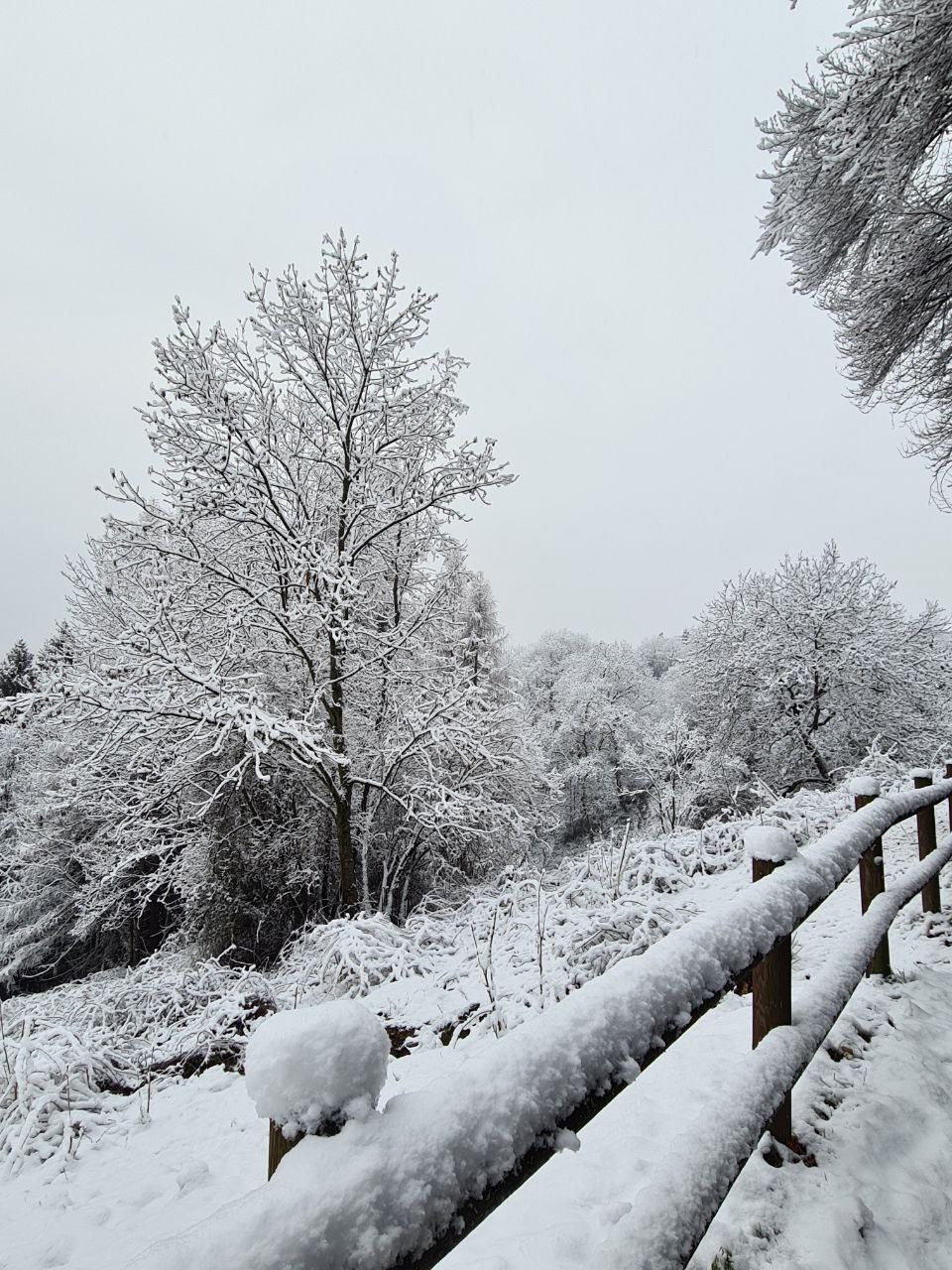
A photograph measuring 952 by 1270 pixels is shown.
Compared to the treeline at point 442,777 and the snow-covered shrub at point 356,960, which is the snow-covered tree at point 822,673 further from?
the snow-covered shrub at point 356,960

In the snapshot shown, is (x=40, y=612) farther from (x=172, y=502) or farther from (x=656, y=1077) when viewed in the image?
(x=656, y=1077)

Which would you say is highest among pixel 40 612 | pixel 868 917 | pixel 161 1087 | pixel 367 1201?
pixel 40 612

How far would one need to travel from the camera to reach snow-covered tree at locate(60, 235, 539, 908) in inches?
311

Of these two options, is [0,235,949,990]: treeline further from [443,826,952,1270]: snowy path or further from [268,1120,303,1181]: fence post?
[268,1120,303,1181]: fence post

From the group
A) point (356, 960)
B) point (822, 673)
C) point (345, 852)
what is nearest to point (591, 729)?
point (822, 673)

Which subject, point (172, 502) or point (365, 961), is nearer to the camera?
point (365, 961)

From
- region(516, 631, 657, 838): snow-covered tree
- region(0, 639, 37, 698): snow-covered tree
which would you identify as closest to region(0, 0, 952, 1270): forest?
region(516, 631, 657, 838): snow-covered tree

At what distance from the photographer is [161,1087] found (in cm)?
453

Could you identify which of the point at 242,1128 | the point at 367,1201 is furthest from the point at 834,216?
the point at 242,1128

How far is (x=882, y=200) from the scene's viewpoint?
6.97 meters

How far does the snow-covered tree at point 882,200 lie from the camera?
16.8 feet

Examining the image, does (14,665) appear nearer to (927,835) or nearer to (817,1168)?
(927,835)

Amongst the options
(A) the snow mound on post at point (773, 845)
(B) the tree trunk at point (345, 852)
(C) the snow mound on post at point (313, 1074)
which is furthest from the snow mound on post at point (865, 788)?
(B) the tree trunk at point (345, 852)

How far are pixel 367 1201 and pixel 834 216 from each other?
381 inches
